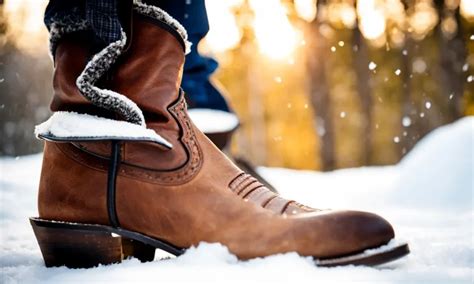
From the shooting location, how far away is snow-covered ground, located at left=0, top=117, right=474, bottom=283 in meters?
0.89

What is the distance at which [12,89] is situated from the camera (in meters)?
12.2

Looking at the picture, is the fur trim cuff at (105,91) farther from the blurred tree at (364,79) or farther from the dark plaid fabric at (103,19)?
the blurred tree at (364,79)

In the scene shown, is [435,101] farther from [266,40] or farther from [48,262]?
[48,262]

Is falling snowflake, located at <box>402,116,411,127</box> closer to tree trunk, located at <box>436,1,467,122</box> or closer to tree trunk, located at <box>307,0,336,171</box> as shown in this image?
tree trunk, located at <box>436,1,467,122</box>

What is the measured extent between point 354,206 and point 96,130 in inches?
71.0

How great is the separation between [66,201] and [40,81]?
13.5 m

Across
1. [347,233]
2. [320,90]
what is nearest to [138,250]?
[347,233]

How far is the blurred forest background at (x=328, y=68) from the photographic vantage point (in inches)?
392

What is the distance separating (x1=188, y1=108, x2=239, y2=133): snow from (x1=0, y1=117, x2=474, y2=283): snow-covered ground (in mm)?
688

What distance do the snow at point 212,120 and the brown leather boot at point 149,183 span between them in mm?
1034

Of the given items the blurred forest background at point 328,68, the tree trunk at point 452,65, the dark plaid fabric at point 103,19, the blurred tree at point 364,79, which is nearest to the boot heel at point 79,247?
the dark plaid fabric at point 103,19

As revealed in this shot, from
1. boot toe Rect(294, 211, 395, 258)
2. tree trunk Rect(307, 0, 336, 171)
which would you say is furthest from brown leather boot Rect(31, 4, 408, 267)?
tree trunk Rect(307, 0, 336, 171)

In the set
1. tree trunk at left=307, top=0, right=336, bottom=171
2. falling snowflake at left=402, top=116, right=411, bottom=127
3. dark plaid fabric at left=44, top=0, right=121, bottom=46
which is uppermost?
dark plaid fabric at left=44, top=0, right=121, bottom=46

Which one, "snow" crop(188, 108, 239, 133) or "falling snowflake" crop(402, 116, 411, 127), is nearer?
"snow" crop(188, 108, 239, 133)
